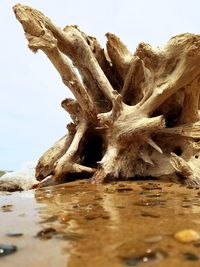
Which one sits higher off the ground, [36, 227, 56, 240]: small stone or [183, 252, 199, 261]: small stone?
[183, 252, 199, 261]: small stone

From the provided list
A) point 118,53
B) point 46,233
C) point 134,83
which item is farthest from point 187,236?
point 118,53

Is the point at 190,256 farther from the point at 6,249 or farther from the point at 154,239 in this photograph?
the point at 6,249

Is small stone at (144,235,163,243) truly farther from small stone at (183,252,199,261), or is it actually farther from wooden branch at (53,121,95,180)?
wooden branch at (53,121,95,180)

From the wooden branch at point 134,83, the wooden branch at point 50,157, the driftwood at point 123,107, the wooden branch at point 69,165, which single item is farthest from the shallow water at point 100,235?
the wooden branch at point 134,83

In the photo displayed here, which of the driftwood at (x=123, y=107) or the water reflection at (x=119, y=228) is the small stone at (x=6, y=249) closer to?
the water reflection at (x=119, y=228)

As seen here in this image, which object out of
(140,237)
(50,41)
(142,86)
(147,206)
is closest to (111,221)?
(140,237)

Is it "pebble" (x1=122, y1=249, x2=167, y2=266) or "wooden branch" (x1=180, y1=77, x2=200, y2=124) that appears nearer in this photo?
"pebble" (x1=122, y1=249, x2=167, y2=266)

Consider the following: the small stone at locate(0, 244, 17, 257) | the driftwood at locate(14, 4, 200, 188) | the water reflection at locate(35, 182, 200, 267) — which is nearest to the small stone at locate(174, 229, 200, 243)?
the water reflection at locate(35, 182, 200, 267)

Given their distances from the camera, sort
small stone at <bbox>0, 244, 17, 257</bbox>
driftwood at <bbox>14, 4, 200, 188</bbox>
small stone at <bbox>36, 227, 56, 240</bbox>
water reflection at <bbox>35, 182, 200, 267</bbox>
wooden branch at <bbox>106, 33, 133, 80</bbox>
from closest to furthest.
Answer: water reflection at <bbox>35, 182, 200, 267</bbox>
small stone at <bbox>0, 244, 17, 257</bbox>
small stone at <bbox>36, 227, 56, 240</bbox>
driftwood at <bbox>14, 4, 200, 188</bbox>
wooden branch at <bbox>106, 33, 133, 80</bbox>
